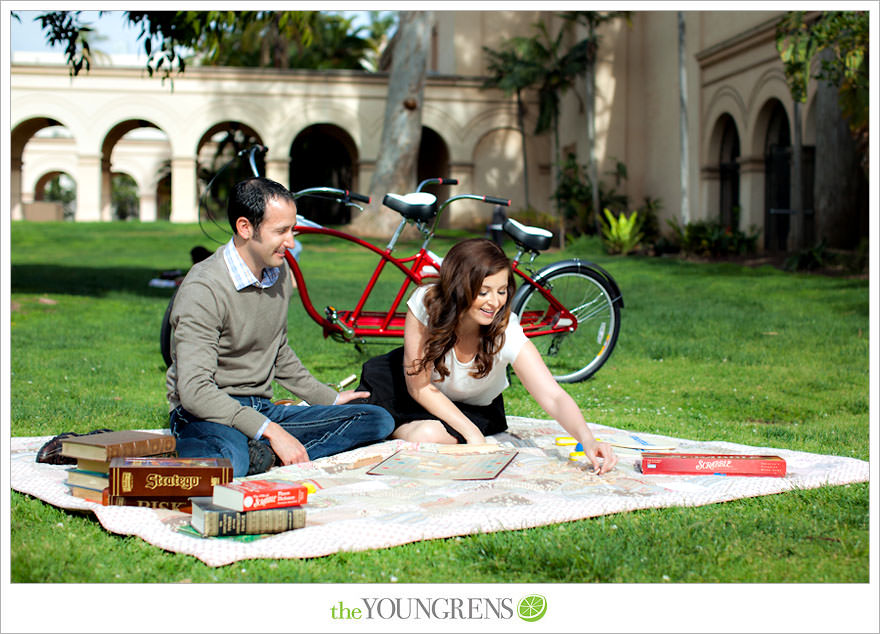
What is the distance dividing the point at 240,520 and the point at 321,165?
28.6 m

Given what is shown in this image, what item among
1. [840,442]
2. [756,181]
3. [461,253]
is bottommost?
[840,442]

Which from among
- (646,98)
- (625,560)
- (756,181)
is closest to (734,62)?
(756,181)

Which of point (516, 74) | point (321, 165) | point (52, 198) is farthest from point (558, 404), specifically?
point (52, 198)

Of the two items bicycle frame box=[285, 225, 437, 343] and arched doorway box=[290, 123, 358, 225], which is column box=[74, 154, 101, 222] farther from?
bicycle frame box=[285, 225, 437, 343]

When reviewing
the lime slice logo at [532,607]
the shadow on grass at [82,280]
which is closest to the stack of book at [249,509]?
the lime slice logo at [532,607]

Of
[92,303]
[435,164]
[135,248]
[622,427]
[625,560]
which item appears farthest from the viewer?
[435,164]

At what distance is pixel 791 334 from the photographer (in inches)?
289

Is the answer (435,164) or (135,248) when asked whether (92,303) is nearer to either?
(135,248)

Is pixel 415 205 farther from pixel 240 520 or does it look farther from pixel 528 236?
pixel 240 520

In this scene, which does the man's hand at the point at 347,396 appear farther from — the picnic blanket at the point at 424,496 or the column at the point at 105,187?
the column at the point at 105,187

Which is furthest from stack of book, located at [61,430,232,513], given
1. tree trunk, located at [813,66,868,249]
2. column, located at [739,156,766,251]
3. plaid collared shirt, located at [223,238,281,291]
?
column, located at [739,156,766,251]

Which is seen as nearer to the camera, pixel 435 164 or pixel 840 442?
pixel 840 442

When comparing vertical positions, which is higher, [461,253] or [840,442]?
[461,253]

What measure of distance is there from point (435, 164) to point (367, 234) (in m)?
11.3
